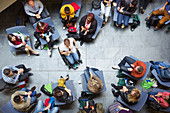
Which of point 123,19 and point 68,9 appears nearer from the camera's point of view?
point 68,9

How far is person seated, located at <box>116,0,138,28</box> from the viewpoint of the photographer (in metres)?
4.52

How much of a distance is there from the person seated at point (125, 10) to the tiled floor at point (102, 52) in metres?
0.37

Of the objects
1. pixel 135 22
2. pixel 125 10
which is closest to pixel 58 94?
pixel 125 10

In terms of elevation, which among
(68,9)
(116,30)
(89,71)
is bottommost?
(89,71)

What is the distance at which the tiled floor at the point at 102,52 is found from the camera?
4695 millimetres

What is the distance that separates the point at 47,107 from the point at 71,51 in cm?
164

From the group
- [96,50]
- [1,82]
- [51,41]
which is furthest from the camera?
[96,50]

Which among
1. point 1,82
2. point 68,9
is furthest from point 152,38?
point 1,82

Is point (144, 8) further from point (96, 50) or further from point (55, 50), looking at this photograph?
point (55, 50)

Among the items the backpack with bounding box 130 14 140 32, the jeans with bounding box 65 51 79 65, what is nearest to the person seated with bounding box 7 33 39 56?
the jeans with bounding box 65 51 79 65

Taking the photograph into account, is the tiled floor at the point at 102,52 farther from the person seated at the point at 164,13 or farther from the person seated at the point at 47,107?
the person seated at the point at 47,107

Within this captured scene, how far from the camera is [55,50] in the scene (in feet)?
15.9

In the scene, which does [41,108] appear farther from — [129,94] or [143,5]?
[143,5]

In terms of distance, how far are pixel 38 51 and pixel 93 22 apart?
1981 mm
